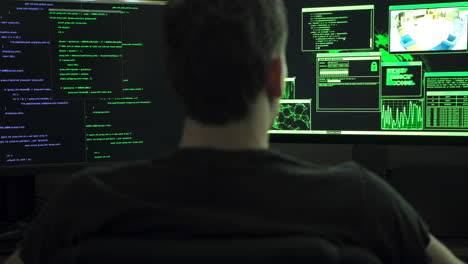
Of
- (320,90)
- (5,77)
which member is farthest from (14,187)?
(320,90)

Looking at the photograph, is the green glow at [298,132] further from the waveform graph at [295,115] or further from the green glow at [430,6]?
the green glow at [430,6]

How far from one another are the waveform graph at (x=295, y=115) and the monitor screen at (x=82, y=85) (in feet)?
0.97

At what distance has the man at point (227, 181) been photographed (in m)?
0.56

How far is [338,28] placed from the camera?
136 centimetres

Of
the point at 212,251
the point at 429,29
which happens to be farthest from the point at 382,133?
the point at 212,251

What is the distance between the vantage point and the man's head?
59 centimetres

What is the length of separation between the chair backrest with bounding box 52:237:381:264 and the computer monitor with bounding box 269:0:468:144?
0.90 m

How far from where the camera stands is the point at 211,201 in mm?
562

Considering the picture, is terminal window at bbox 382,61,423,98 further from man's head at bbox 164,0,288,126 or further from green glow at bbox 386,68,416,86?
man's head at bbox 164,0,288,126

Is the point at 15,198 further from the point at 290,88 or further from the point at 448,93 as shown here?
the point at 448,93

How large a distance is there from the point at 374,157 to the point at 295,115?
246mm

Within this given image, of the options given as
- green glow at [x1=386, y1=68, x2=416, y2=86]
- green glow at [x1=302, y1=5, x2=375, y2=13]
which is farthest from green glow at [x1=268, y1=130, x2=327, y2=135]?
green glow at [x1=302, y1=5, x2=375, y2=13]

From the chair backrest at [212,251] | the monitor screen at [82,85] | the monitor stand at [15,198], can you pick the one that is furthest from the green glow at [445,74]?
the monitor stand at [15,198]

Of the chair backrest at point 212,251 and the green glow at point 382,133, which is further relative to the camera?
the green glow at point 382,133
